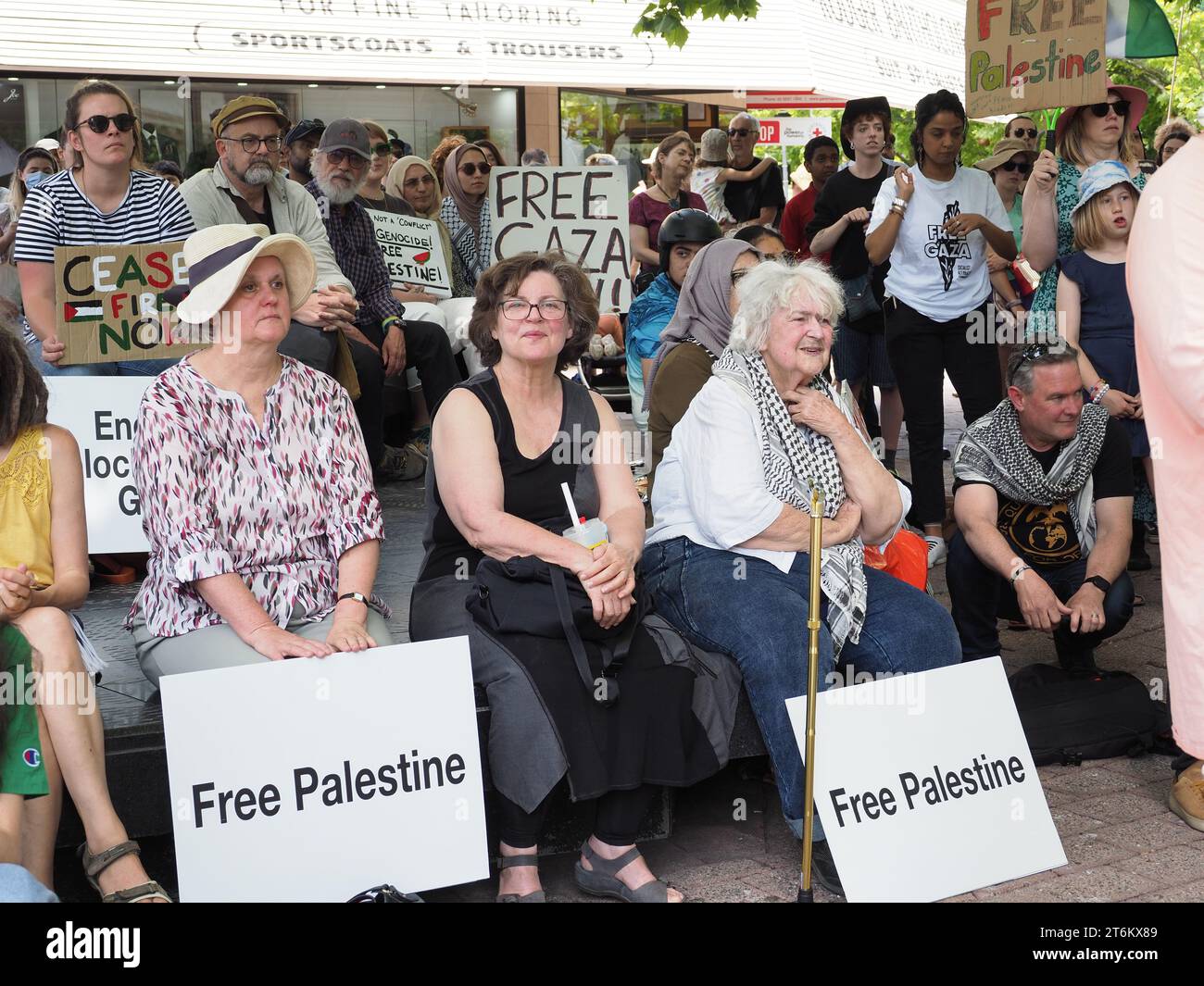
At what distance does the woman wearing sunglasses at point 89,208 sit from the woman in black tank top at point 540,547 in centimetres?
188

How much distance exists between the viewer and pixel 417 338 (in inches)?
308

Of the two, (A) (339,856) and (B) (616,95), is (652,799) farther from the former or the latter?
(B) (616,95)

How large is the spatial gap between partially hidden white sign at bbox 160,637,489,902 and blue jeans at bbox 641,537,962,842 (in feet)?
2.77

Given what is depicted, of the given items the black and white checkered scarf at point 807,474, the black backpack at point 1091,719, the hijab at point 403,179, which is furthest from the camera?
the hijab at point 403,179

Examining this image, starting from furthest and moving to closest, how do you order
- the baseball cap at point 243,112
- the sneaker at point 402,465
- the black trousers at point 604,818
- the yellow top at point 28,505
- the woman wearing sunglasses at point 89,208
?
the sneaker at point 402,465 < the baseball cap at point 243,112 < the woman wearing sunglasses at point 89,208 < the black trousers at point 604,818 < the yellow top at point 28,505

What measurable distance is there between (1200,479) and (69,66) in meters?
12.2

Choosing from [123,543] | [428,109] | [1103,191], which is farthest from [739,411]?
[428,109]

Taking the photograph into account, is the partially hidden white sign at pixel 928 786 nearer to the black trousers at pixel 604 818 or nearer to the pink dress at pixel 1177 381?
the black trousers at pixel 604 818

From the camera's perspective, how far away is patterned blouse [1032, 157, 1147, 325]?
7.02 meters

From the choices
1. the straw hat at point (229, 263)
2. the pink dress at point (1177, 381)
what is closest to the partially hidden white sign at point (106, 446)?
the straw hat at point (229, 263)

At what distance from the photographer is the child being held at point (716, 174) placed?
1238cm

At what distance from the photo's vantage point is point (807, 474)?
14.9 feet

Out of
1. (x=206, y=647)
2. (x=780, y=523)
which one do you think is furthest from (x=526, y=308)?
(x=206, y=647)

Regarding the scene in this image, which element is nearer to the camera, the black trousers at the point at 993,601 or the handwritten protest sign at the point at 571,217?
the black trousers at the point at 993,601
